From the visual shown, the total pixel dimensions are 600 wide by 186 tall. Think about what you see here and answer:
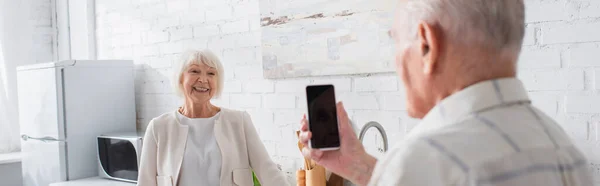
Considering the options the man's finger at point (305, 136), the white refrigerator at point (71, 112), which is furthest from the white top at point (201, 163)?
the white refrigerator at point (71, 112)

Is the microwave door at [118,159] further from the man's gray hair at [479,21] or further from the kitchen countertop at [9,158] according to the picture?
the man's gray hair at [479,21]

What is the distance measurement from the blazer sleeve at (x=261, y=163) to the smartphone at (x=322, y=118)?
3.76 ft

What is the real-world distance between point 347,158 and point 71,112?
109 inches

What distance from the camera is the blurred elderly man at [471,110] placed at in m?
0.72

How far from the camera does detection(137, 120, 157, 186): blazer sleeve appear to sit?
2.51 meters

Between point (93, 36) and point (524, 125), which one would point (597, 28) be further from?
point (93, 36)

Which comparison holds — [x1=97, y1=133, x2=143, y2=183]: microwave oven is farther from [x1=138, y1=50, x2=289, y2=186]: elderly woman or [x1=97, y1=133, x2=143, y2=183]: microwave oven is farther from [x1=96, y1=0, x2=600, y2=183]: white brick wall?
[x1=138, y1=50, x2=289, y2=186]: elderly woman

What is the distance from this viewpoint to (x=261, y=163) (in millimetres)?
2520

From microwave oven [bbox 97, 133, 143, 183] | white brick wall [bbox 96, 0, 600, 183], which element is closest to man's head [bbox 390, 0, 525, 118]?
white brick wall [bbox 96, 0, 600, 183]

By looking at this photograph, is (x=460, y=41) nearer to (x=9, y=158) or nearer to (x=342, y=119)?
(x=342, y=119)

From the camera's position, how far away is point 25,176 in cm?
404

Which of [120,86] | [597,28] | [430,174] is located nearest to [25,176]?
[120,86]

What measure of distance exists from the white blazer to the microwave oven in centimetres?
85

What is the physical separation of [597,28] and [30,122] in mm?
3329
